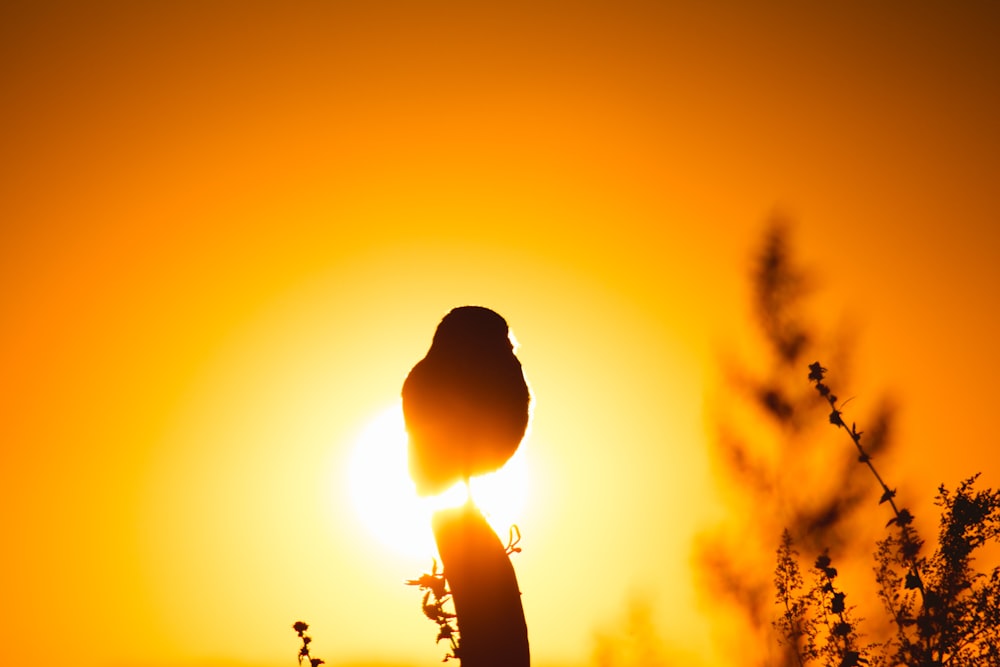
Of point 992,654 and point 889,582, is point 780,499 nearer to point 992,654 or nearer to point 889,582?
point 889,582

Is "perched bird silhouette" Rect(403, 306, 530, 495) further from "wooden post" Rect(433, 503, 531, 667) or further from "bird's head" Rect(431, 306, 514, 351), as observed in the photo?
"wooden post" Rect(433, 503, 531, 667)

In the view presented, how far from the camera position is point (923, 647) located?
6605 millimetres

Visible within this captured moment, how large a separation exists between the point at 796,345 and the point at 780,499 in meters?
2.98

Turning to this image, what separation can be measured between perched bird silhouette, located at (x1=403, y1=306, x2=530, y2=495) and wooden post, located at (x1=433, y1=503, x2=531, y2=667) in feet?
0.86

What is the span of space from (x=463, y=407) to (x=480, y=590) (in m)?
1.01

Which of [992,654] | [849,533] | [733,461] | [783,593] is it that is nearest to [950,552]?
[992,654]

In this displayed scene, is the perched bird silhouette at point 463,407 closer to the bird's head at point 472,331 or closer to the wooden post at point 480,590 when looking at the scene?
the bird's head at point 472,331

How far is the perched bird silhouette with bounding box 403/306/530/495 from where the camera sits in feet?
16.0

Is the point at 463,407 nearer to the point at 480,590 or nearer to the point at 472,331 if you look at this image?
the point at 472,331

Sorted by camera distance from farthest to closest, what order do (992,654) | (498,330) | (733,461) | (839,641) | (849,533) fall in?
(733,461), (849,533), (839,641), (992,654), (498,330)

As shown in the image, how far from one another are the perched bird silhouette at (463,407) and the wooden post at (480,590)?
0.86 ft

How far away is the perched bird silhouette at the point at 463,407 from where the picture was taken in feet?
16.0

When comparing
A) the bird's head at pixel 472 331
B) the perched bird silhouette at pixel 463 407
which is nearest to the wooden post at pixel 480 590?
the perched bird silhouette at pixel 463 407

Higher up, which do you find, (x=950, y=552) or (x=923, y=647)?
(x=950, y=552)
